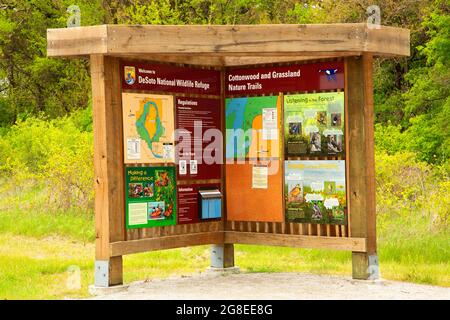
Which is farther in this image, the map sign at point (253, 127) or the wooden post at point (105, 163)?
the map sign at point (253, 127)

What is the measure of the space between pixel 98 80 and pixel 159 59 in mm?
972

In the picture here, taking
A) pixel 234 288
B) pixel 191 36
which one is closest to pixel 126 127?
pixel 191 36

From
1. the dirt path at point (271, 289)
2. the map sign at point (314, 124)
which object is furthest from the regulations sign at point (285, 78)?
the dirt path at point (271, 289)

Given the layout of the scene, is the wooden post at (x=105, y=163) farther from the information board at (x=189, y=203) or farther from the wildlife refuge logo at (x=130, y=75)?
the information board at (x=189, y=203)

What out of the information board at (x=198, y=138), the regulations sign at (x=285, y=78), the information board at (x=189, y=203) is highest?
the regulations sign at (x=285, y=78)

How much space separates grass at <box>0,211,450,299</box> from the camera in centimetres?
1038

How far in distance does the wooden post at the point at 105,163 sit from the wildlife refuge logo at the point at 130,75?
0.16m

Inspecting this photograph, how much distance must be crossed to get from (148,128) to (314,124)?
191cm

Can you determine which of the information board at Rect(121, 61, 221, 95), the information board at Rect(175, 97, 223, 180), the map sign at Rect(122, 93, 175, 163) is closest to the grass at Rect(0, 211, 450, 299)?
the information board at Rect(175, 97, 223, 180)

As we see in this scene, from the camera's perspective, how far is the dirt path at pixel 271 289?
30.0 feet

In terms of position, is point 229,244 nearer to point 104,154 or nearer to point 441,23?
point 104,154

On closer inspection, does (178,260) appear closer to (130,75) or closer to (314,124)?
(314,124)

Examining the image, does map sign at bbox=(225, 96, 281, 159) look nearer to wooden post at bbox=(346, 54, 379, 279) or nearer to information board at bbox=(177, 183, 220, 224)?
information board at bbox=(177, 183, 220, 224)

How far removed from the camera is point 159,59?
10.3m
